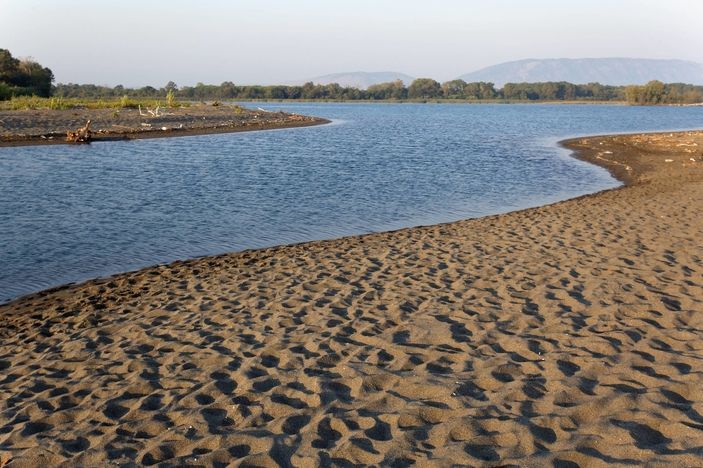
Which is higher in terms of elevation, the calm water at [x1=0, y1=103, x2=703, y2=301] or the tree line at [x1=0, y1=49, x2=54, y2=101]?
the tree line at [x1=0, y1=49, x2=54, y2=101]

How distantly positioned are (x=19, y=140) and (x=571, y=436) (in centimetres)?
3359

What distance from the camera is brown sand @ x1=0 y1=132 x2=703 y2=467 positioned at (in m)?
4.53

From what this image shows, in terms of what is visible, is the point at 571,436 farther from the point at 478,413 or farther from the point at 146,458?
the point at 146,458

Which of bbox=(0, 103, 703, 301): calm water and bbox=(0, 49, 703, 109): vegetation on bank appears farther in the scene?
bbox=(0, 49, 703, 109): vegetation on bank

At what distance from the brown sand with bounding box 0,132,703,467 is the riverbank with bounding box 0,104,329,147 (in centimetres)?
2720

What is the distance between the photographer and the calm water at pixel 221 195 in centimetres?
1202

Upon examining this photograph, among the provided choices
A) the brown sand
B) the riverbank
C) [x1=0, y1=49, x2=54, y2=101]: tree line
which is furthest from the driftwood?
[x1=0, y1=49, x2=54, y2=101]: tree line

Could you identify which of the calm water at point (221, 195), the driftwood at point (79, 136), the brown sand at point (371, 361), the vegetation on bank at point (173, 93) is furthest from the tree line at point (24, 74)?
the brown sand at point (371, 361)

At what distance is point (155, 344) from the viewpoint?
6664 mm

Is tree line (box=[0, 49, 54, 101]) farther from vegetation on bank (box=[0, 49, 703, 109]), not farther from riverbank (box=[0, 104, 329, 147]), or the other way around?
riverbank (box=[0, 104, 329, 147])

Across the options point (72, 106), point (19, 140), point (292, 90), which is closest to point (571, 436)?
point (19, 140)

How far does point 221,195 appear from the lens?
1878cm

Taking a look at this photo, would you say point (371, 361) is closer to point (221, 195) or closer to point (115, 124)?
point (221, 195)

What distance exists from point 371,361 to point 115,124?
3970 centimetres
